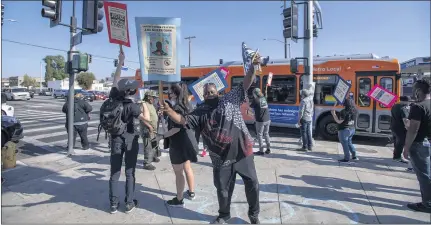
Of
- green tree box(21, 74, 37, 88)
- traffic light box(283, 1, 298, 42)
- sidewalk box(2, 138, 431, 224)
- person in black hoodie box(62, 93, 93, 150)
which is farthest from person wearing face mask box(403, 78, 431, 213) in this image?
green tree box(21, 74, 37, 88)

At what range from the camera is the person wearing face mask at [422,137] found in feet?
12.8

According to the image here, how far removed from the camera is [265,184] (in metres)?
5.17

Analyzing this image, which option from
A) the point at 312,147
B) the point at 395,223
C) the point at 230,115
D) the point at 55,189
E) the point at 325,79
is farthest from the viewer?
the point at 325,79

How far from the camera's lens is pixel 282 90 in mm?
10961

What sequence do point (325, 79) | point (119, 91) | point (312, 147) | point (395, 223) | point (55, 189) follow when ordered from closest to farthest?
point (395, 223) → point (119, 91) → point (55, 189) → point (312, 147) → point (325, 79)

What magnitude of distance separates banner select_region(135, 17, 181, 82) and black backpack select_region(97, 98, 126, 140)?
548 millimetres

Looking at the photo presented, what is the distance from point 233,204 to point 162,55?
2.29 metres

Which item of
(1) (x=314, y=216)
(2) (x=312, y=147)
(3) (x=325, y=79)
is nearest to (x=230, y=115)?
(1) (x=314, y=216)

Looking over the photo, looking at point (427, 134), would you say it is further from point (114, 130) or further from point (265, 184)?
point (114, 130)

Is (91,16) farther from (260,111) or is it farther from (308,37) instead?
(308,37)

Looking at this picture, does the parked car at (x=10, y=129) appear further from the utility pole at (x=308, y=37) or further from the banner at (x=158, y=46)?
the utility pole at (x=308, y=37)

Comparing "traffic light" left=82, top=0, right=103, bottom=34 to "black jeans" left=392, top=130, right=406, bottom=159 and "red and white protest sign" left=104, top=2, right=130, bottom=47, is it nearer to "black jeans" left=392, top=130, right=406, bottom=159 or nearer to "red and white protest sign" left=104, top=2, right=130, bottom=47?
"red and white protest sign" left=104, top=2, right=130, bottom=47

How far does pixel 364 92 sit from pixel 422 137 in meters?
5.99

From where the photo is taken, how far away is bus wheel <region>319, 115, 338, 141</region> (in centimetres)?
980
